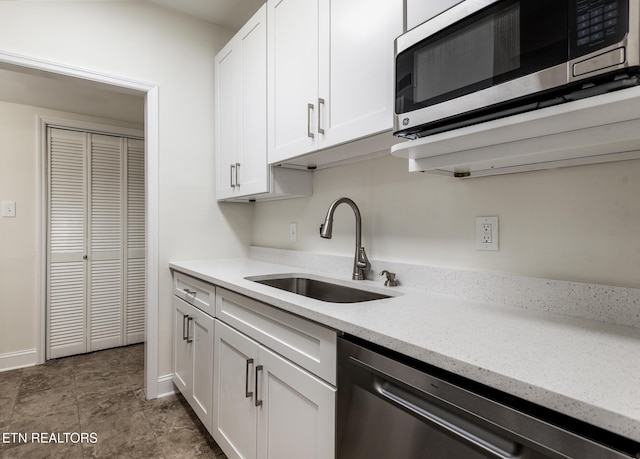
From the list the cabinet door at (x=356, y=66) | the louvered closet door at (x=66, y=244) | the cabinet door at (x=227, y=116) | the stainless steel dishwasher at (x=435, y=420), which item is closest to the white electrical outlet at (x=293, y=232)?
the cabinet door at (x=227, y=116)

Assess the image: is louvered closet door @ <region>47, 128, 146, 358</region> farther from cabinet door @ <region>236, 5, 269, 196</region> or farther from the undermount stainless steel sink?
the undermount stainless steel sink

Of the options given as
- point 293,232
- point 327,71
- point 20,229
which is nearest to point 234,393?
point 293,232

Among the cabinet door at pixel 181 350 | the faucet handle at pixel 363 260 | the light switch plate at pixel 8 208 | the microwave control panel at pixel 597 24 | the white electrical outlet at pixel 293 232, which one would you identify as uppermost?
the microwave control panel at pixel 597 24

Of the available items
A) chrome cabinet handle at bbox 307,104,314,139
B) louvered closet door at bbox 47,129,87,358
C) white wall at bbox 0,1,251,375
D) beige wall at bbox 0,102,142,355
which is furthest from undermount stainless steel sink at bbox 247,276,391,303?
beige wall at bbox 0,102,142,355

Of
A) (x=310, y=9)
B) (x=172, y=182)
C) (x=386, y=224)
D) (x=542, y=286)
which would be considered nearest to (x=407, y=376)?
(x=542, y=286)

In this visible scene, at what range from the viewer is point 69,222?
318cm

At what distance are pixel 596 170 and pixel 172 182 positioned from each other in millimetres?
2272

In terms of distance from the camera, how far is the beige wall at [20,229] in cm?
291

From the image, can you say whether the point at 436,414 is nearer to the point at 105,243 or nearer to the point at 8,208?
the point at 105,243

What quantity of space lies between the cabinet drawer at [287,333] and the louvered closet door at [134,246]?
240 centimetres

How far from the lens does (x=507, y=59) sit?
2.47ft

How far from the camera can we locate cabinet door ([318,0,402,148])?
115 cm

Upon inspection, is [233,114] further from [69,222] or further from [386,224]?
[69,222]

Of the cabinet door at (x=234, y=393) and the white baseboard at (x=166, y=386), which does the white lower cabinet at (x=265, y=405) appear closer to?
the cabinet door at (x=234, y=393)
